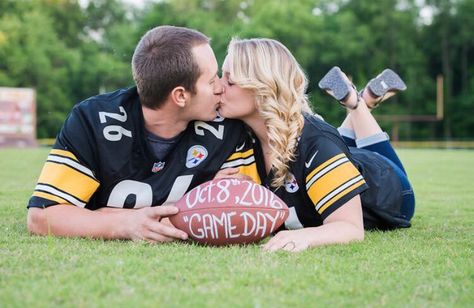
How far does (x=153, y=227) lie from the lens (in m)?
3.28

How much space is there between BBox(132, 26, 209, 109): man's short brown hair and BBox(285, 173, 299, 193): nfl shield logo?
29.6 inches

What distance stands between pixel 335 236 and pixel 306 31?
43.1 meters

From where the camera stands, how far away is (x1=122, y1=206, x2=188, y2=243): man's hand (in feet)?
10.7

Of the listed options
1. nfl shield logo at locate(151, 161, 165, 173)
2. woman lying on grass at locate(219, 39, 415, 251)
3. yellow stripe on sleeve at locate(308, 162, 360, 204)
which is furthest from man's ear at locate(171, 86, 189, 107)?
yellow stripe on sleeve at locate(308, 162, 360, 204)

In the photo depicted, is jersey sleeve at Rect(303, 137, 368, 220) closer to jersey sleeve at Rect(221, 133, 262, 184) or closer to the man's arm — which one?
jersey sleeve at Rect(221, 133, 262, 184)

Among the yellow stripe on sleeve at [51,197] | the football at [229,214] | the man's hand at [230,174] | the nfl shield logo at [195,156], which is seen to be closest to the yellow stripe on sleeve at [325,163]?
the football at [229,214]

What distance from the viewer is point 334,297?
2248 millimetres

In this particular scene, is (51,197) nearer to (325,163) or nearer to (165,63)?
(165,63)

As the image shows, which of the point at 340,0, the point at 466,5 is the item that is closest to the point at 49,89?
the point at 340,0

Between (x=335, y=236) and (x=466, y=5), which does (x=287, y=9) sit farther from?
(x=335, y=236)

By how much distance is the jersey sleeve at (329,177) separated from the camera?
134 inches

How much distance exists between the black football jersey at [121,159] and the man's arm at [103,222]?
7cm

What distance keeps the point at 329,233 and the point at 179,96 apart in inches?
43.5

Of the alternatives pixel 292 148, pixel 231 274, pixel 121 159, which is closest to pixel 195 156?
pixel 121 159
